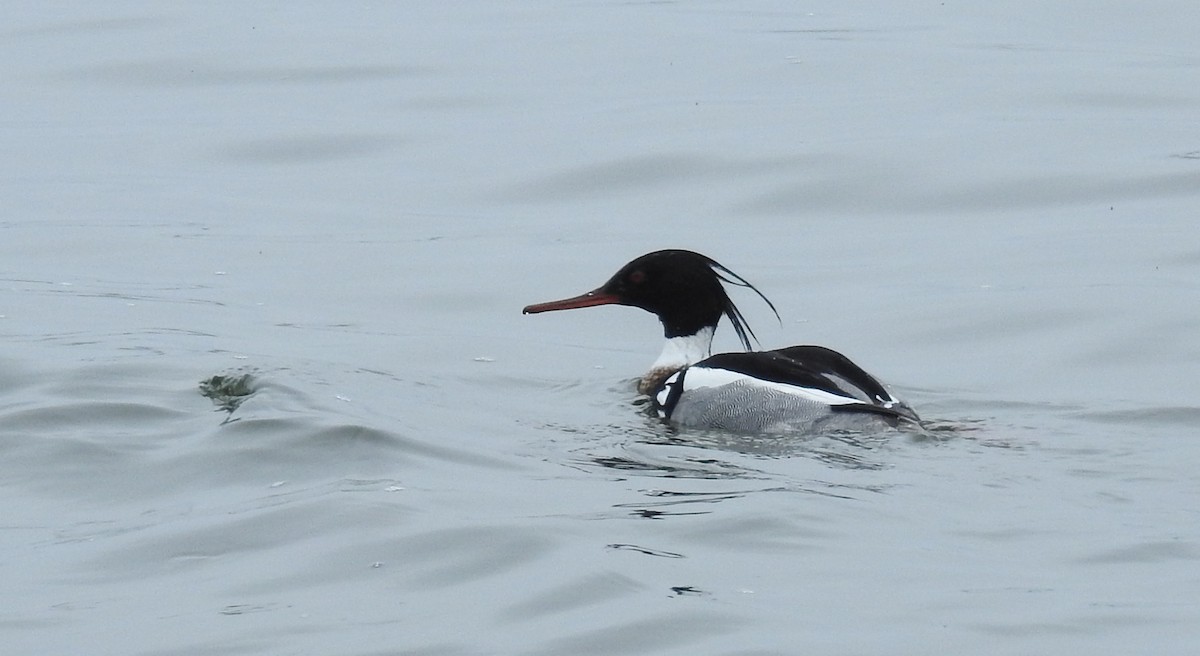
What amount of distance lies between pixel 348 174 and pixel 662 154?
2527 millimetres

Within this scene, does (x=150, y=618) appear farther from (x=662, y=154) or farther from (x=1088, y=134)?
(x=1088, y=134)

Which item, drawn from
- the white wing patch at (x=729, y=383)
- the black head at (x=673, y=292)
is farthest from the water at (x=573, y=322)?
the black head at (x=673, y=292)

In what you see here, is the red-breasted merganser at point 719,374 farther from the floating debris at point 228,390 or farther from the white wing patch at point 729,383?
the floating debris at point 228,390

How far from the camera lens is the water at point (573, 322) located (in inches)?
245

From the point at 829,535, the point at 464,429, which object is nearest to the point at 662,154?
the point at 464,429

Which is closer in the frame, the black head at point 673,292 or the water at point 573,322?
the water at point 573,322

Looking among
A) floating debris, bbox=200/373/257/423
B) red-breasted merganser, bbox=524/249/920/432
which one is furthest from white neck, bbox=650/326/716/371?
floating debris, bbox=200/373/257/423

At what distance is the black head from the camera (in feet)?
33.0

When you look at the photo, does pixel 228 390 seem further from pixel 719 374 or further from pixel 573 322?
pixel 573 322

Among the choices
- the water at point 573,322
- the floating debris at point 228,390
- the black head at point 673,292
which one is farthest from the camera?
the black head at point 673,292

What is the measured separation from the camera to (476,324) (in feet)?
37.9

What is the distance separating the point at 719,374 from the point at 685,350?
1.03 metres

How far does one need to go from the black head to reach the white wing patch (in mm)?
511

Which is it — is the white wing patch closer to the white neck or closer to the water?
the water
